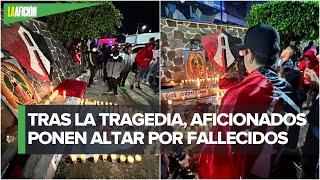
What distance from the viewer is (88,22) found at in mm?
3068

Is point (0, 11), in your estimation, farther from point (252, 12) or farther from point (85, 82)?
point (252, 12)

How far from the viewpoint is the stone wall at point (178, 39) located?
10.0 ft

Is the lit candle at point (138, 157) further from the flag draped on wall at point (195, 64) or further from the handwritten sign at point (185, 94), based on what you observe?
the flag draped on wall at point (195, 64)

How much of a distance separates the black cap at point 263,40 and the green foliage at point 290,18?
0.04 metres

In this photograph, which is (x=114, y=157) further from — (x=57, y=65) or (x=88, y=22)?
(x=88, y=22)

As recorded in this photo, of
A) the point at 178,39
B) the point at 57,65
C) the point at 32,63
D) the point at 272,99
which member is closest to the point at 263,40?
the point at 272,99

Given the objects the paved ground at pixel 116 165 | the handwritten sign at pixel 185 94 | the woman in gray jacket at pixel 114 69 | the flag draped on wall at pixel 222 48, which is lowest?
the paved ground at pixel 116 165

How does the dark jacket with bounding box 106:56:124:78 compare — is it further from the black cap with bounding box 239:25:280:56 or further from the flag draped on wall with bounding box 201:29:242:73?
the black cap with bounding box 239:25:280:56

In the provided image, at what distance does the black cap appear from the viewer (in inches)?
119

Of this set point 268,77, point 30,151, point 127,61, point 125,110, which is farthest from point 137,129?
point 268,77

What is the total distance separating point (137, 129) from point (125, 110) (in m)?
0.16

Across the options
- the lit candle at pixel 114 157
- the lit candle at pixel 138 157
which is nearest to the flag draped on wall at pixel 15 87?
the lit candle at pixel 114 157

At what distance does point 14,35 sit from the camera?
306 cm

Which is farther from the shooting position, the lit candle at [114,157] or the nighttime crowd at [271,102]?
the lit candle at [114,157]
